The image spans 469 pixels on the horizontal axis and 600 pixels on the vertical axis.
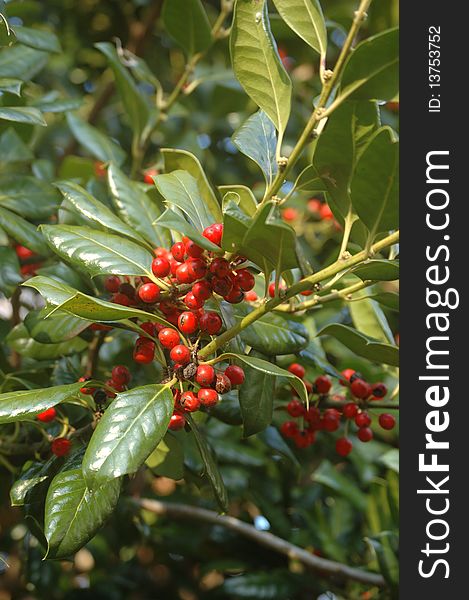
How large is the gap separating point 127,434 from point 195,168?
1.84 ft

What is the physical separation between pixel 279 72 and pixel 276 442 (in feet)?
2.83

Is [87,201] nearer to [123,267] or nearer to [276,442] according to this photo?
[123,267]

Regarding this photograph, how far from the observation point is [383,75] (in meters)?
1.12

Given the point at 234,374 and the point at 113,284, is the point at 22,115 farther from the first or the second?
the point at 234,374

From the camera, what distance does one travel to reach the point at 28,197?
175cm

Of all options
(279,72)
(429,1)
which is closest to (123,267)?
(279,72)

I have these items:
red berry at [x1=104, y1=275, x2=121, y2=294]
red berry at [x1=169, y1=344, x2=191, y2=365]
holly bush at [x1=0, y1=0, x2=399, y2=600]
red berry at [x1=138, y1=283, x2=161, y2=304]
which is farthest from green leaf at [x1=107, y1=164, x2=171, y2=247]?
red berry at [x1=169, y1=344, x2=191, y2=365]

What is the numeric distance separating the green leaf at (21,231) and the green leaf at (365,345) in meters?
0.62

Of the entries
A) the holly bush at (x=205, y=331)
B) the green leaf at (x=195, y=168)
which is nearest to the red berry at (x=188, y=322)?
the holly bush at (x=205, y=331)

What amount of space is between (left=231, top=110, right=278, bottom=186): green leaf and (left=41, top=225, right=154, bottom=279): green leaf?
0.78ft

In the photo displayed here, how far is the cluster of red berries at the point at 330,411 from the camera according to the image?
159cm

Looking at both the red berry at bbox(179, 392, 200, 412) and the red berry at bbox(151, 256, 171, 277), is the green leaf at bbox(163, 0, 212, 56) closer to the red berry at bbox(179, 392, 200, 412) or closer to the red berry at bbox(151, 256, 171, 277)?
the red berry at bbox(151, 256, 171, 277)

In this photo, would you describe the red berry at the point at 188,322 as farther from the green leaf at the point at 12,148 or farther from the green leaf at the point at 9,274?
the green leaf at the point at 12,148

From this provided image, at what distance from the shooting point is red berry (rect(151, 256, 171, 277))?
1216 mm
